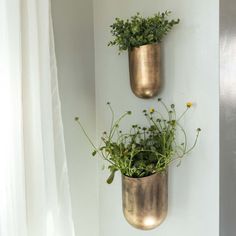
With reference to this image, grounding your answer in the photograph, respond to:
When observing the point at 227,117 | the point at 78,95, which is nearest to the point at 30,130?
the point at 78,95

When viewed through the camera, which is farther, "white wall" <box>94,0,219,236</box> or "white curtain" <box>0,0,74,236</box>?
"white wall" <box>94,0,219,236</box>

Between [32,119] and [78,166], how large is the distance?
18.6 inches

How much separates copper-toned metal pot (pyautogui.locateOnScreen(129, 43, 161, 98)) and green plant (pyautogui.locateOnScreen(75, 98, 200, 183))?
0.08 m

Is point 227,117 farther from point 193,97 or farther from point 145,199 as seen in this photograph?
point 145,199

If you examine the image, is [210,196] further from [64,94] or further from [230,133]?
[64,94]

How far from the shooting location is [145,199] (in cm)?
102

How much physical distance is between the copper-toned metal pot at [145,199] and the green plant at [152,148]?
3 centimetres

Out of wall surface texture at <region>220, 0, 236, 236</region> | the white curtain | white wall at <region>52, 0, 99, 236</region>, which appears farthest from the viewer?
white wall at <region>52, 0, 99, 236</region>

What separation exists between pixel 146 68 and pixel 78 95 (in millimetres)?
371

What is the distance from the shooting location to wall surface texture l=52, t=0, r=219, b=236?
1.05 metres

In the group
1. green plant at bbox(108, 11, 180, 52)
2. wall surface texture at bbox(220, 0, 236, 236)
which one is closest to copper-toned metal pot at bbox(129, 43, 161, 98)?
green plant at bbox(108, 11, 180, 52)

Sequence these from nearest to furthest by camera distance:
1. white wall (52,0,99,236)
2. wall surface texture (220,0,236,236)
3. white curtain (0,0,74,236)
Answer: white curtain (0,0,74,236) < wall surface texture (220,0,236,236) < white wall (52,0,99,236)

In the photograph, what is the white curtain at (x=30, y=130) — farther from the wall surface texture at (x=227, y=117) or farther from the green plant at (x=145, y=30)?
the wall surface texture at (x=227, y=117)

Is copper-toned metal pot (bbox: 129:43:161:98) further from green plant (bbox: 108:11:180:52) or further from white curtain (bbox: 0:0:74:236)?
white curtain (bbox: 0:0:74:236)
